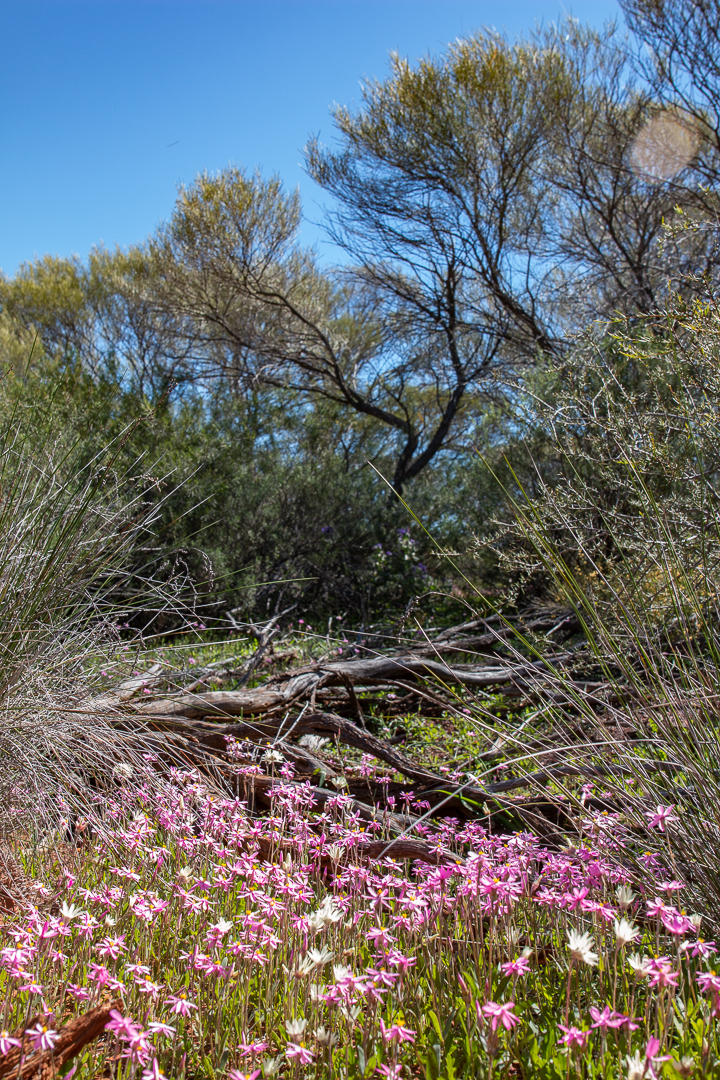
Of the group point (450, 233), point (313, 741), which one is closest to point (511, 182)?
point (450, 233)

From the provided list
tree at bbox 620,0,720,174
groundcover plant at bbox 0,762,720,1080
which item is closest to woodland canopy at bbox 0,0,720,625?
tree at bbox 620,0,720,174

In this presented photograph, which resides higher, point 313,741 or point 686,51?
point 686,51

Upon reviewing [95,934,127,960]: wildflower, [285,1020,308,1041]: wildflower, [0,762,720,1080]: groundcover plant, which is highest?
[95,934,127,960]: wildflower

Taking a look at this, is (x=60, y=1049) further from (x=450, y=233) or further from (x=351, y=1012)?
(x=450, y=233)

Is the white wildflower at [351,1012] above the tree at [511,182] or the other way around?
the other way around

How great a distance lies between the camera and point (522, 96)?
7.73m

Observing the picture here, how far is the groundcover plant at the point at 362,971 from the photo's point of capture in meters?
1.11

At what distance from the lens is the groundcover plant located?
1105 mm

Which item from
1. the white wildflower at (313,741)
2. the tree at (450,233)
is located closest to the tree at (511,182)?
the tree at (450,233)

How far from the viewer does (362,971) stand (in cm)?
156

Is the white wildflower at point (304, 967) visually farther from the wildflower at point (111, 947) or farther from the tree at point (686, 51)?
the tree at point (686, 51)

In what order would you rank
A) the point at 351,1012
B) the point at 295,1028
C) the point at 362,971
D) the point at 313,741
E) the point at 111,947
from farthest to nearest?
the point at 313,741 < the point at 362,971 < the point at 111,947 < the point at 351,1012 < the point at 295,1028

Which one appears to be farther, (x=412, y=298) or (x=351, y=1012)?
(x=412, y=298)

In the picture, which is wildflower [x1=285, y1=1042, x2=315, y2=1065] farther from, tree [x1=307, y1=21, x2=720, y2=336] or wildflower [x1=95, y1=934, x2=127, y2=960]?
tree [x1=307, y1=21, x2=720, y2=336]
